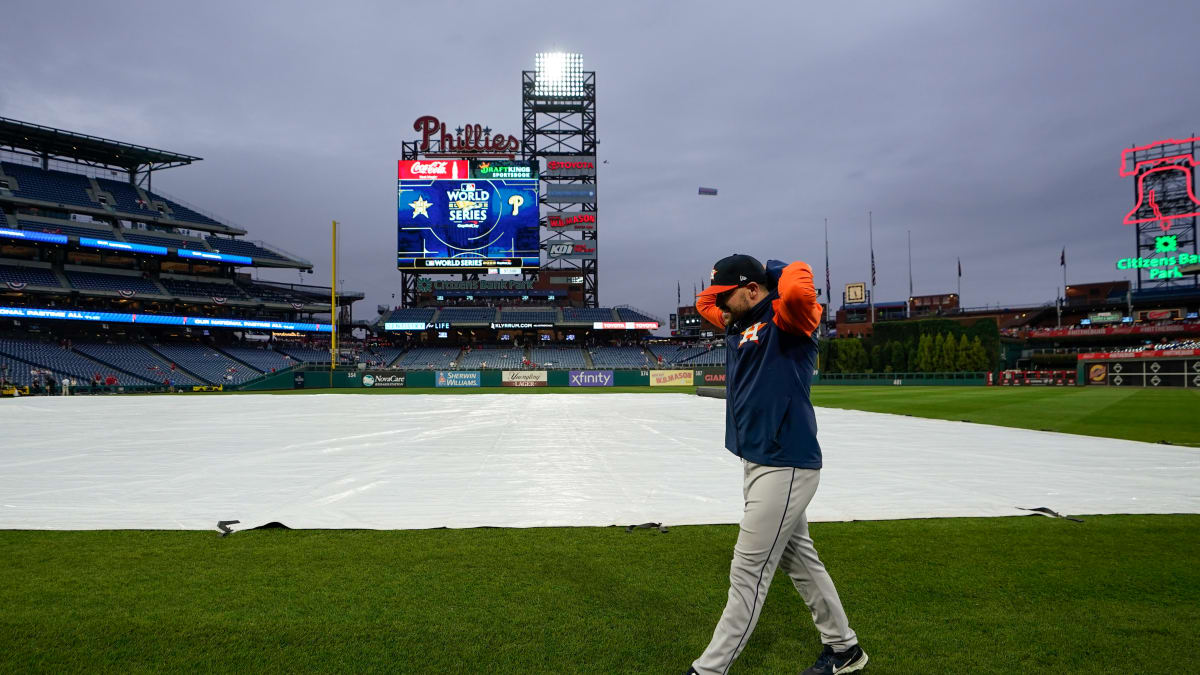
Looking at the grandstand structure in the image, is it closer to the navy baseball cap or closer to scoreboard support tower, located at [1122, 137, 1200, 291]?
the navy baseball cap

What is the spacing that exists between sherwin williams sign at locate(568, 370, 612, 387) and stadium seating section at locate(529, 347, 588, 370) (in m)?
6.75

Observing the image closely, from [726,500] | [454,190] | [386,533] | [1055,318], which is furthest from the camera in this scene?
[1055,318]

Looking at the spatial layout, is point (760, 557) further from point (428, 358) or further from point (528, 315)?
point (528, 315)

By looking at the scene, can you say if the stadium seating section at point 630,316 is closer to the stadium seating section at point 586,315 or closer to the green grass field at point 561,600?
the stadium seating section at point 586,315

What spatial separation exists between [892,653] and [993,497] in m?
4.13

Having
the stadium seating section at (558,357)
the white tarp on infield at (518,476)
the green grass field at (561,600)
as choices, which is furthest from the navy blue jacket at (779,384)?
the stadium seating section at (558,357)

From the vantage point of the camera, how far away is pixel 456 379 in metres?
51.9

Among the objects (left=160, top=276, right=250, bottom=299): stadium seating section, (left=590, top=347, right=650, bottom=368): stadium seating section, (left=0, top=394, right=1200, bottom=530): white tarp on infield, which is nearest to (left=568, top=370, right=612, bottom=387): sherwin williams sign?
(left=590, top=347, right=650, bottom=368): stadium seating section

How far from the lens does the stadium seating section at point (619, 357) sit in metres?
63.7

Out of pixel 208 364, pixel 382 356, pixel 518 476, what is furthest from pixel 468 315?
pixel 518 476

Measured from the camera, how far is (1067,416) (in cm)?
1705

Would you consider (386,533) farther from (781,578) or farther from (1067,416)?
(1067,416)

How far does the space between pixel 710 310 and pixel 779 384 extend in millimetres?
614

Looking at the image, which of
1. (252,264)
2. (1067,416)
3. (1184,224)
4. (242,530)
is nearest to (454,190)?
(252,264)
